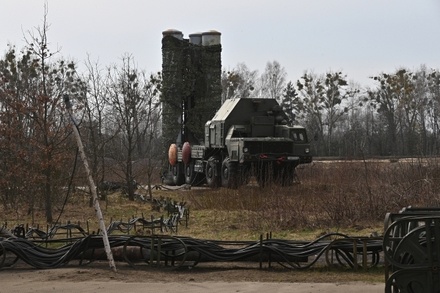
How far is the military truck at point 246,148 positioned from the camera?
26688 mm

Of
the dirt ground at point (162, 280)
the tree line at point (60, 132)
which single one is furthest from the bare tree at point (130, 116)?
the dirt ground at point (162, 280)

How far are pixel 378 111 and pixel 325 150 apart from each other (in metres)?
10.3

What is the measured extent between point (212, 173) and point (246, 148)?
3.01 metres

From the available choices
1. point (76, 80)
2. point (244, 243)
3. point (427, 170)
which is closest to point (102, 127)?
point (76, 80)

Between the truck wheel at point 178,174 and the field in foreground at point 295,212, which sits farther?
the truck wheel at point 178,174

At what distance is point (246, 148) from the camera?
26.7 metres

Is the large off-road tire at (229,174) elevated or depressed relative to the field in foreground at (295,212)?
elevated

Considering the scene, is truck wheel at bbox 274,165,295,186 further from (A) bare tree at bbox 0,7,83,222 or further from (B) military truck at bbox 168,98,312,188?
(A) bare tree at bbox 0,7,83,222

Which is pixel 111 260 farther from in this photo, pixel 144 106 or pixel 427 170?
pixel 144 106

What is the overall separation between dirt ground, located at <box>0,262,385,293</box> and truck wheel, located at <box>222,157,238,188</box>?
16032 millimetres

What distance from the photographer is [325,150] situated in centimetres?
6581

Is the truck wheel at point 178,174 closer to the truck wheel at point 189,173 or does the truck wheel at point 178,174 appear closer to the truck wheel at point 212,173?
the truck wheel at point 189,173

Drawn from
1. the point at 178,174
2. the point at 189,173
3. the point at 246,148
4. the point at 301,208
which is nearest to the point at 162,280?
the point at 301,208

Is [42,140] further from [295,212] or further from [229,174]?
[229,174]
